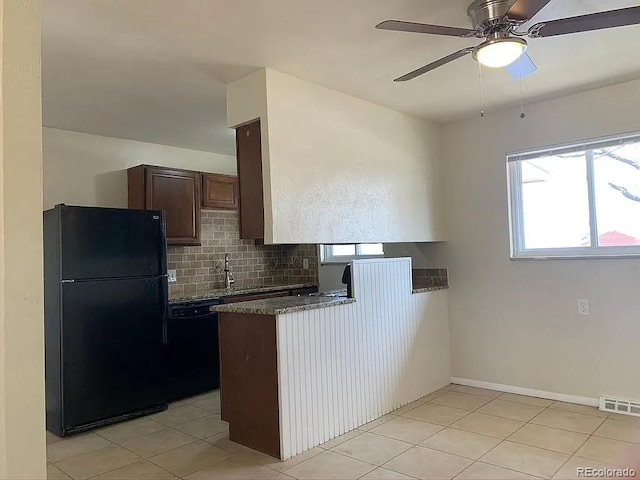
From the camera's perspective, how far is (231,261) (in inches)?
204

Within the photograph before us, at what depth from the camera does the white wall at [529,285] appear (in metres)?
3.45

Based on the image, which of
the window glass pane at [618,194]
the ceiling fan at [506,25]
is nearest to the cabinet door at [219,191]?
the ceiling fan at [506,25]

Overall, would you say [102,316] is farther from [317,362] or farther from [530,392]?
[530,392]

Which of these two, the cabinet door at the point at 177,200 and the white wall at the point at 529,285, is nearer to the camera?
the white wall at the point at 529,285

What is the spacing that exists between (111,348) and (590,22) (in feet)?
11.4

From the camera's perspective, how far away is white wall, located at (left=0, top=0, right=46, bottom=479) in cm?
153

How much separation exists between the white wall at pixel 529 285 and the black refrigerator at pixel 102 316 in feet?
8.34

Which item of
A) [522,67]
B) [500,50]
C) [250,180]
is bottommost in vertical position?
[250,180]

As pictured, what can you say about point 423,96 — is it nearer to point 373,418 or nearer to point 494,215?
point 494,215

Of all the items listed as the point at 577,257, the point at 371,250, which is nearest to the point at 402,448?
the point at 577,257

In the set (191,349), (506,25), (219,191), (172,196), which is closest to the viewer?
(506,25)

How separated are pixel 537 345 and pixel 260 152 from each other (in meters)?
2.69

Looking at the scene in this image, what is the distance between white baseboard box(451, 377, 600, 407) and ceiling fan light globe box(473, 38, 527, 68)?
2732 mm

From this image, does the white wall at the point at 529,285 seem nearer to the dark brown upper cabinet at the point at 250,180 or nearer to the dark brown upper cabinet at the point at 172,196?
the dark brown upper cabinet at the point at 250,180
